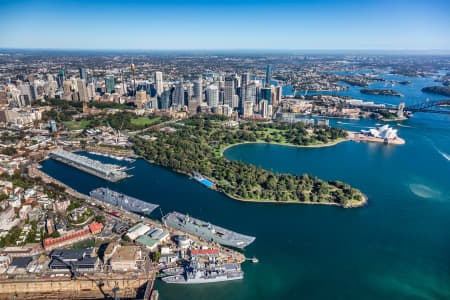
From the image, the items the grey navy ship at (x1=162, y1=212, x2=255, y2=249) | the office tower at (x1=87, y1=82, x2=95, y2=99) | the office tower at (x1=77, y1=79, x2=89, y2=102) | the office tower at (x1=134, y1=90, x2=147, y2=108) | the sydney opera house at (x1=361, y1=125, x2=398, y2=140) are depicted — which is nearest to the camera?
the grey navy ship at (x1=162, y1=212, x2=255, y2=249)

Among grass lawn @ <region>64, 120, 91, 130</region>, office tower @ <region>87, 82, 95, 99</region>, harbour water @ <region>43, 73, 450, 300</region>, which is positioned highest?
office tower @ <region>87, 82, 95, 99</region>

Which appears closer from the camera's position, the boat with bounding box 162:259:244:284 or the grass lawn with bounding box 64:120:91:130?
the boat with bounding box 162:259:244:284

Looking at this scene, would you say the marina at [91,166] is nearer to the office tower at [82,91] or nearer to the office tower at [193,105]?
the office tower at [193,105]

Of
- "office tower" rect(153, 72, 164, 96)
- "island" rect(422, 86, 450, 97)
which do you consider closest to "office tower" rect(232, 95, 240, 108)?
"office tower" rect(153, 72, 164, 96)

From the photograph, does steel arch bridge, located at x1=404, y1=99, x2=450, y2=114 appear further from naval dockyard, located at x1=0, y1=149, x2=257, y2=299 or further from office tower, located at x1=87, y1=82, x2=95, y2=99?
office tower, located at x1=87, y1=82, x2=95, y2=99

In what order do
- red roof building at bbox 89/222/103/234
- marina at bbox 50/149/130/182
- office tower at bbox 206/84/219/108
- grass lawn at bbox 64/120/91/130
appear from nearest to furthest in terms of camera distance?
red roof building at bbox 89/222/103/234
marina at bbox 50/149/130/182
grass lawn at bbox 64/120/91/130
office tower at bbox 206/84/219/108

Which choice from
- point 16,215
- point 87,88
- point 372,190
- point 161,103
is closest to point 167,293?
point 16,215

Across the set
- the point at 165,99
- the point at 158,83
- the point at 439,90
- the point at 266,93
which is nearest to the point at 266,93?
the point at 266,93

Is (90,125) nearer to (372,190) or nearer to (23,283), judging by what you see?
(23,283)
